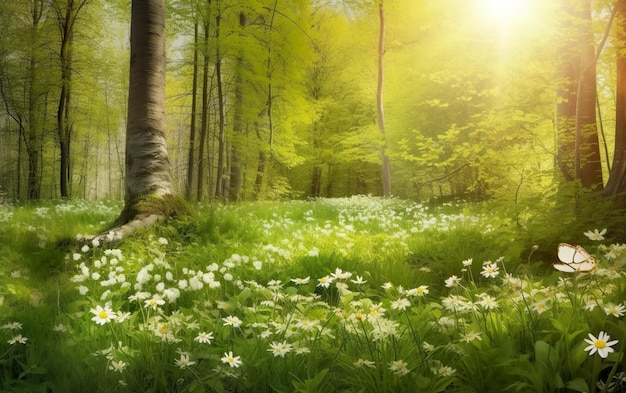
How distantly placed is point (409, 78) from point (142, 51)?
563 inches

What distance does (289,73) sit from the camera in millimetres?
14289

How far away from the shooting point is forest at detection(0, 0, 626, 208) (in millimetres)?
5891

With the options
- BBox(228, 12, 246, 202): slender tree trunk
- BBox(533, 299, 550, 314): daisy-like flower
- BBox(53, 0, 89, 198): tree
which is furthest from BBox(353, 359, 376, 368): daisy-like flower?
BBox(53, 0, 89, 198): tree

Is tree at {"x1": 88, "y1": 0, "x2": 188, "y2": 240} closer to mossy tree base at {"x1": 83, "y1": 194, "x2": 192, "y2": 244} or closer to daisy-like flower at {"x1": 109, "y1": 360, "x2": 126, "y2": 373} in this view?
mossy tree base at {"x1": 83, "y1": 194, "x2": 192, "y2": 244}

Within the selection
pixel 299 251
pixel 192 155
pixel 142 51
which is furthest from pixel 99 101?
pixel 299 251

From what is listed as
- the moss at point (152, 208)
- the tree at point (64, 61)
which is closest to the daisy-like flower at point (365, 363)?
the moss at point (152, 208)

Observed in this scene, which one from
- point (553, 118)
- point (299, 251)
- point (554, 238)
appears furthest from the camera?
point (553, 118)

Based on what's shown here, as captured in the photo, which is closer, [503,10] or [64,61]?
[503,10]

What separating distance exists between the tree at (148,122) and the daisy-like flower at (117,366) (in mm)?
3548

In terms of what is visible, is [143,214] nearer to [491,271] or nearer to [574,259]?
[491,271]

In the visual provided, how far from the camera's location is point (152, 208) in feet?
17.5

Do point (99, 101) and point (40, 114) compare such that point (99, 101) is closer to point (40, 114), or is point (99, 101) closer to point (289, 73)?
point (40, 114)

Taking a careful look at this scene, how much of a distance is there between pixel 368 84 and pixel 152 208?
16.7m

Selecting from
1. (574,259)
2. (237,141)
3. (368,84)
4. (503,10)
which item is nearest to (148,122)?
(574,259)
